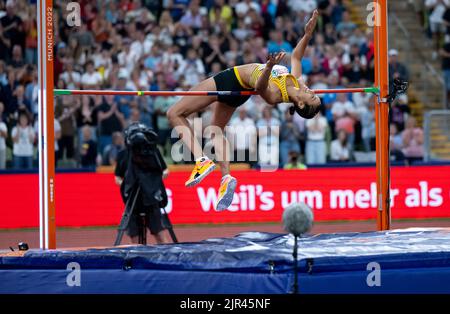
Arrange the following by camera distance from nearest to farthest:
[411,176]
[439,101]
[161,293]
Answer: [161,293] → [411,176] → [439,101]

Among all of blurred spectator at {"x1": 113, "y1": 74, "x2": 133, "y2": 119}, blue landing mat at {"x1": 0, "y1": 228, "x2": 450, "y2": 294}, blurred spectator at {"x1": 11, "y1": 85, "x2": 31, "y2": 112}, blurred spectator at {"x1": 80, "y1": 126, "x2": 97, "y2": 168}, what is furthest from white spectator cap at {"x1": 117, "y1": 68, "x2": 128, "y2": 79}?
blue landing mat at {"x1": 0, "y1": 228, "x2": 450, "y2": 294}

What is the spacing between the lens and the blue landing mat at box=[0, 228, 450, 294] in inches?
244

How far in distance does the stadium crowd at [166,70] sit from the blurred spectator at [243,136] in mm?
33

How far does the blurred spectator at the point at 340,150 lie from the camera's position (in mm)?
13969

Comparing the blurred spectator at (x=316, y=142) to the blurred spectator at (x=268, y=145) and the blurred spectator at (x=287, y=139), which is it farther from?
the blurred spectator at (x=268, y=145)

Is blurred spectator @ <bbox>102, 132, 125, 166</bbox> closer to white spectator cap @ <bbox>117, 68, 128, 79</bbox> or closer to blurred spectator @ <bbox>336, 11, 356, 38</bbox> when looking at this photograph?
white spectator cap @ <bbox>117, 68, 128, 79</bbox>

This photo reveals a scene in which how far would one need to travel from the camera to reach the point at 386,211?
7.99 m

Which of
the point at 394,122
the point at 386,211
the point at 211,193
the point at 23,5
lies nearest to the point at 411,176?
the point at 394,122

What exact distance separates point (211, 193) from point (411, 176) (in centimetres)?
318

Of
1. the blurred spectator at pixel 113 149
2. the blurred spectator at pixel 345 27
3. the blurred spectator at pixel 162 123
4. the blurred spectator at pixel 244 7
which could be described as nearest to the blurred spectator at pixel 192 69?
the blurred spectator at pixel 162 123

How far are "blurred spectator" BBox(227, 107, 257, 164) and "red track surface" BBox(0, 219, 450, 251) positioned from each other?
3.53ft
